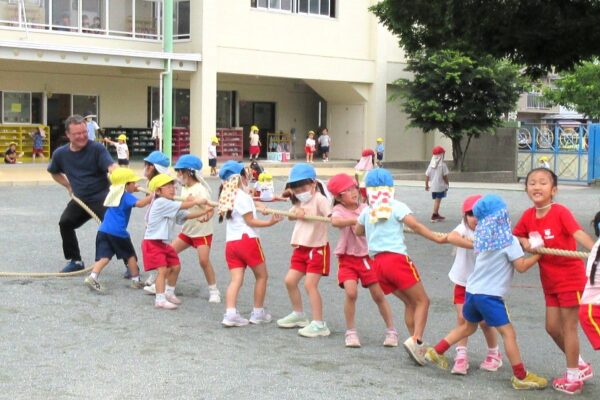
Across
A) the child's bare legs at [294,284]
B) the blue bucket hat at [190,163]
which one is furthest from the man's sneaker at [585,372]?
the blue bucket hat at [190,163]

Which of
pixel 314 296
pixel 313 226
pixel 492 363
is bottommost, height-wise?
pixel 492 363

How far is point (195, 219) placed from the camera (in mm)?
9375

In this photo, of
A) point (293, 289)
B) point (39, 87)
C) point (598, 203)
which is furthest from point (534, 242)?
point (39, 87)

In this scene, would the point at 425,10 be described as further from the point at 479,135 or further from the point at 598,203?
the point at 479,135

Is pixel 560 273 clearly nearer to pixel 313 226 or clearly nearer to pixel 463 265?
pixel 463 265

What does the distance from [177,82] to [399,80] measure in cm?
929

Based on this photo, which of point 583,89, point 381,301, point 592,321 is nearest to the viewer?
point 592,321

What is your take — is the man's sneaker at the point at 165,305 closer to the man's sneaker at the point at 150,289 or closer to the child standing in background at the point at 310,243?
the man's sneaker at the point at 150,289

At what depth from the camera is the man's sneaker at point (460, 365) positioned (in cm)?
656

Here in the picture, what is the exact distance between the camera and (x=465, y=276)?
22.5 feet

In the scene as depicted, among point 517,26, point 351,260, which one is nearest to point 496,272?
point 351,260

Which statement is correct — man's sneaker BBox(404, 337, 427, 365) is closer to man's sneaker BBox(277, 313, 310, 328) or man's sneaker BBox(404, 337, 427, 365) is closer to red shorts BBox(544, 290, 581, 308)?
red shorts BBox(544, 290, 581, 308)

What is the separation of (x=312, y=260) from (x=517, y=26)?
290 inches

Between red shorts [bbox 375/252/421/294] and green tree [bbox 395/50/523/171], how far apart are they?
1086 inches
